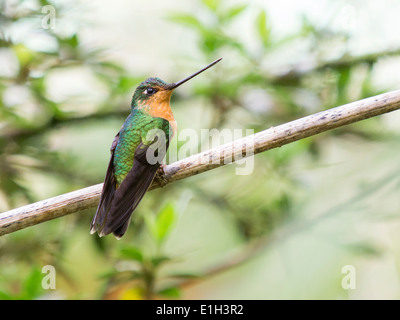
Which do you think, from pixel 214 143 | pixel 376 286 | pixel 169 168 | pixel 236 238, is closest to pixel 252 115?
pixel 214 143

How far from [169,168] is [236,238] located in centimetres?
92

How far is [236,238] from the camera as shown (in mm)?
2508

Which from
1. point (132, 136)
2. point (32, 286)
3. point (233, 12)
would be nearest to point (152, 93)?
point (132, 136)

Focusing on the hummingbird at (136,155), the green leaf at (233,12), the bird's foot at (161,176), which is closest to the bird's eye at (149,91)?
the hummingbird at (136,155)

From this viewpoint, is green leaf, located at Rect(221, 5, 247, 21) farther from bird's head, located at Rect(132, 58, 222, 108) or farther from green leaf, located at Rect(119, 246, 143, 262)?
green leaf, located at Rect(119, 246, 143, 262)

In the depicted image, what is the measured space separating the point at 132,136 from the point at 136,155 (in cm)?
16

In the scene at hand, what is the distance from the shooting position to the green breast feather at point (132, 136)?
72.5 inches

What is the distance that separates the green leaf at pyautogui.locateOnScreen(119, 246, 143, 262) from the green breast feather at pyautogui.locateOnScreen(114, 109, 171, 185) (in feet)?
0.79

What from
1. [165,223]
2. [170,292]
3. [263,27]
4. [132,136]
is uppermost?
[263,27]

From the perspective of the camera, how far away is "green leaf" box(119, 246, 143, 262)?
1.81 m

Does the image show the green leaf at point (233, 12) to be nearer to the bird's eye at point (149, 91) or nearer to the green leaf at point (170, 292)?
the bird's eye at point (149, 91)

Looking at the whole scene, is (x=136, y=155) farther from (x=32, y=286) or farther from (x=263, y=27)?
(x=263, y=27)

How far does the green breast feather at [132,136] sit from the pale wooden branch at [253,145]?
24 centimetres

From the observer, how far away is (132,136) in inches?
74.4
